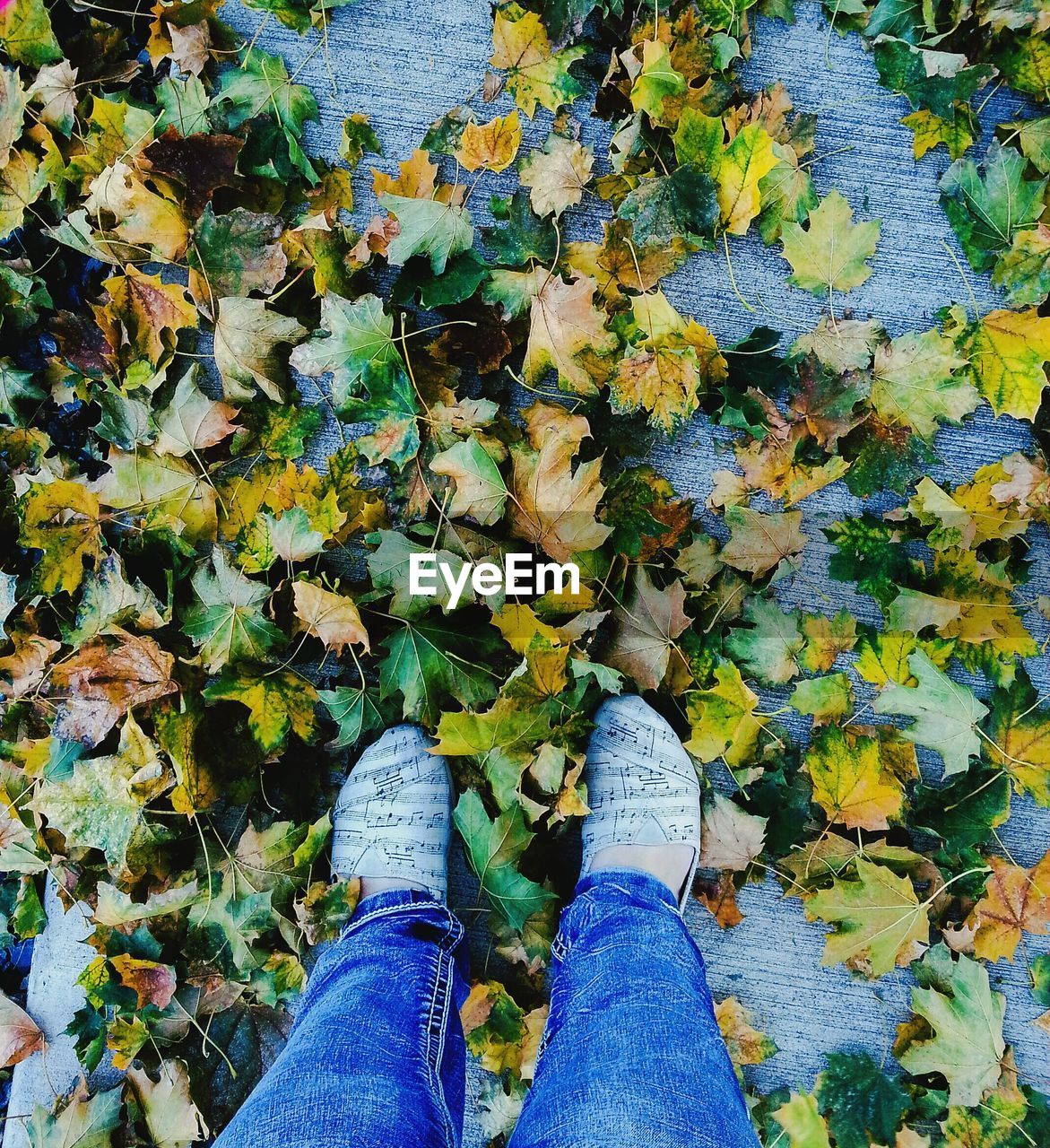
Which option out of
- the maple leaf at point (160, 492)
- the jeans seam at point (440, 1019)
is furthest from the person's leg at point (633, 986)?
the maple leaf at point (160, 492)

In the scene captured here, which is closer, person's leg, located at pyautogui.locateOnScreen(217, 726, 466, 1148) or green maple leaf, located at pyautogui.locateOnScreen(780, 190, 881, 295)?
person's leg, located at pyautogui.locateOnScreen(217, 726, 466, 1148)

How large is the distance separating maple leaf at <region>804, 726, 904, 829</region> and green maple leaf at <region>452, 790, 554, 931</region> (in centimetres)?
45

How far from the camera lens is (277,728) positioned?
3.90 feet

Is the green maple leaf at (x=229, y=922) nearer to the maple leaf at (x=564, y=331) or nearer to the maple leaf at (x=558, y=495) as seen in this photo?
the maple leaf at (x=558, y=495)

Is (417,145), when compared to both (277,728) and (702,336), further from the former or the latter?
(277,728)

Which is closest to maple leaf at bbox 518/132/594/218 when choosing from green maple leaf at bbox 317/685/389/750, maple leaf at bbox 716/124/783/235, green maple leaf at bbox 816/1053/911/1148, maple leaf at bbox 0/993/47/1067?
maple leaf at bbox 716/124/783/235

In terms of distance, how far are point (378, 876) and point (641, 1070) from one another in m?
0.50

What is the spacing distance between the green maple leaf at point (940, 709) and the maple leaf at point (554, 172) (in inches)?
34.6

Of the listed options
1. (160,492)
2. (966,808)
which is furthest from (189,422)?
(966,808)

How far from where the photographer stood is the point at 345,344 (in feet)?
3.80

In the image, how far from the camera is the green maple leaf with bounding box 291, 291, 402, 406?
1.16 metres

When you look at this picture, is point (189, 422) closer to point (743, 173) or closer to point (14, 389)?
point (14, 389)

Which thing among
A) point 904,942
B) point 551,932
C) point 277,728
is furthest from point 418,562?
point 904,942

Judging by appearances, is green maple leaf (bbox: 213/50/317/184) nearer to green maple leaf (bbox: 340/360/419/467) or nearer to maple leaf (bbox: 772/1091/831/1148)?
green maple leaf (bbox: 340/360/419/467)
